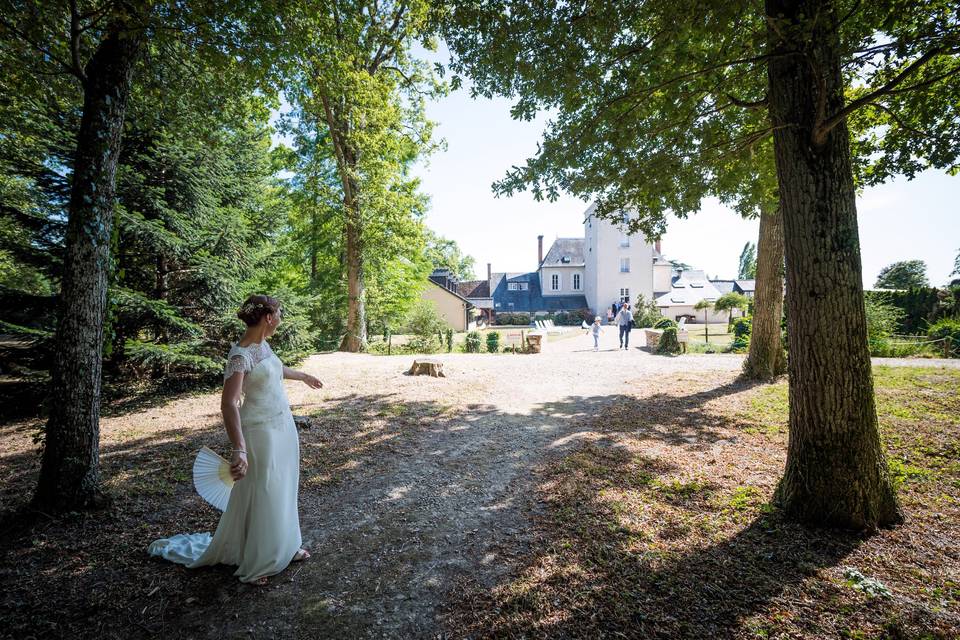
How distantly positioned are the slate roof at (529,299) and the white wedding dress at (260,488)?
42.5 metres

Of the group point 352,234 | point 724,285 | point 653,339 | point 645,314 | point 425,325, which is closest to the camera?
point 352,234

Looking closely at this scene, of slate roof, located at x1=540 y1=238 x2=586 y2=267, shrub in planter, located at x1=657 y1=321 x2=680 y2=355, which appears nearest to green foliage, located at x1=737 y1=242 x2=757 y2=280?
slate roof, located at x1=540 y1=238 x2=586 y2=267

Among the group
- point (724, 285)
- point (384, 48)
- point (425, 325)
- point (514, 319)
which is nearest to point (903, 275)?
point (724, 285)

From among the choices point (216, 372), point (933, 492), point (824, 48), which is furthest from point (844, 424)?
point (216, 372)

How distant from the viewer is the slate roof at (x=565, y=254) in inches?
1841

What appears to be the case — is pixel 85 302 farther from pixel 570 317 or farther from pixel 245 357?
pixel 570 317

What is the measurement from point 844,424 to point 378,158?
1647 centimetres

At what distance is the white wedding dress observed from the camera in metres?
2.84

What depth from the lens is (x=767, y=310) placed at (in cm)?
930

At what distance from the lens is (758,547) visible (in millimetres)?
3098

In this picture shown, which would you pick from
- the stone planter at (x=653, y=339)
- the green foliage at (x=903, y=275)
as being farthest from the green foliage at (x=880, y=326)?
the green foliage at (x=903, y=275)

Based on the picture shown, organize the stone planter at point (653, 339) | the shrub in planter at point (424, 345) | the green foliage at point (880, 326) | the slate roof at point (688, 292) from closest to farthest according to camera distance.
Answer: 1. the green foliage at point (880, 326)
2. the stone planter at point (653, 339)
3. the shrub in planter at point (424, 345)
4. the slate roof at point (688, 292)

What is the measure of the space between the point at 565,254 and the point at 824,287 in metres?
45.3

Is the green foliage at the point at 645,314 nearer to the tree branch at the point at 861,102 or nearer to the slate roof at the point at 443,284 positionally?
the slate roof at the point at 443,284
